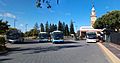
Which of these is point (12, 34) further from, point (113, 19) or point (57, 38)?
point (113, 19)

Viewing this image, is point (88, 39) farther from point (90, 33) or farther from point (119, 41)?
point (119, 41)

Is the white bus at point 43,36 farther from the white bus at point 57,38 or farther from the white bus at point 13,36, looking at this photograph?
the white bus at point 57,38

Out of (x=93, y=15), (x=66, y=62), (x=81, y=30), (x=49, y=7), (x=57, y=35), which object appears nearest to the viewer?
(x=66, y=62)

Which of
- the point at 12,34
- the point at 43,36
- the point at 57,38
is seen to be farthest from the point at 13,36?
the point at 57,38

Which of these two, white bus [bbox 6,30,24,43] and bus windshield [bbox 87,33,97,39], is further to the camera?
bus windshield [bbox 87,33,97,39]

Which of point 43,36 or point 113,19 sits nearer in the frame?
point 43,36

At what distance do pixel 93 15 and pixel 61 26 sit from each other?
1943 cm

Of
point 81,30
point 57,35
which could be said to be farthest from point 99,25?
point 57,35

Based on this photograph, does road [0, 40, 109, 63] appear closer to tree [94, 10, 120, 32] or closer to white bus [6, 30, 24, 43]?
white bus [6, 30, 24, 43]

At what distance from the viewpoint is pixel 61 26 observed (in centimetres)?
16450

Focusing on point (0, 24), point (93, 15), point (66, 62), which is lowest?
point (66, 62)

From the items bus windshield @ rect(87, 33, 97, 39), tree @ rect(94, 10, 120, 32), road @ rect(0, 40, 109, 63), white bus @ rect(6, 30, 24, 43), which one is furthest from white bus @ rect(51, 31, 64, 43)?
tree @ rect(94, 10, 120, 32)

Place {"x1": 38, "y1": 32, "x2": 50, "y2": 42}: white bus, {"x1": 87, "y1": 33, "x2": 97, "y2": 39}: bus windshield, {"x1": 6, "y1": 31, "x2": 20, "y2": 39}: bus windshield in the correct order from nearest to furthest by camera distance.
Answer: {"x1": 6, "y1": 31, "x2": 20, "y2": 39}: bus windshield
{"x1": 87, "y1": 33, "x2": 97, "y2": 39}: bus windshield
{"x1": 38, "y1": 32, "x2": 50, "y2": 42}: white bus

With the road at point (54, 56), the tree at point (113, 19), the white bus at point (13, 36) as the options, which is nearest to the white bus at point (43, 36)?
the white bus at point (13, 36)
